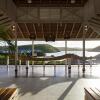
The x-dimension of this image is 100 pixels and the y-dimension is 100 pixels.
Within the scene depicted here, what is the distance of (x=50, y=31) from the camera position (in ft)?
58.2

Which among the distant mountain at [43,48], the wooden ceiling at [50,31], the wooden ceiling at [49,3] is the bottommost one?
the distant mountain at [43,48]

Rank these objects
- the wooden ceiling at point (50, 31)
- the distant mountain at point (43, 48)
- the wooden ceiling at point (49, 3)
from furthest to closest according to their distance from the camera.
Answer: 1. the distant mountain at point (43, 48)
2. the wooden ceiling at point (50, 31)
3. the wooden ceiling at point (49, 3)

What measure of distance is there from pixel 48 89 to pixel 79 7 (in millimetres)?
5577

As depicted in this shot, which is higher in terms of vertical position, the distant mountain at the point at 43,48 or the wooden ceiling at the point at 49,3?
the wooden ceiling at the point at 49,3

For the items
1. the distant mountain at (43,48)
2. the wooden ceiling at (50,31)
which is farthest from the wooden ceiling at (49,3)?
the distant mountain at (43,48)

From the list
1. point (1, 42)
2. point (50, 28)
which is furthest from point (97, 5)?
point (50, 28)

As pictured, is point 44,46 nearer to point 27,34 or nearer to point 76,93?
point 27,34

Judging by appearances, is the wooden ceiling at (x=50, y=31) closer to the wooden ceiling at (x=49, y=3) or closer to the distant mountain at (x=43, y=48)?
the wooden ceiling at (x=49, y=3)

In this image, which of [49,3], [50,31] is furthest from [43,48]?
[49,3]

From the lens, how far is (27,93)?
8344mm

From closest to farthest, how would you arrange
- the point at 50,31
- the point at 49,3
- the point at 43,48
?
the point at 49,3, the point at 50,31, the point at 43,48

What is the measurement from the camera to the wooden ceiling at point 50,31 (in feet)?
53.6

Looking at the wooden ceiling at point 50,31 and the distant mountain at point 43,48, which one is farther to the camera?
the distant mountain at point 43,48

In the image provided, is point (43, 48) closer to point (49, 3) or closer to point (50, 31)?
point (50, 31)
